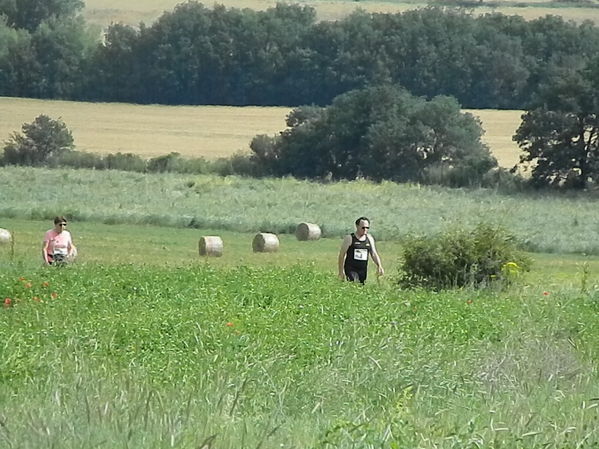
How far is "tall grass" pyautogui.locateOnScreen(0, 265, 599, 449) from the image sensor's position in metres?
8.24

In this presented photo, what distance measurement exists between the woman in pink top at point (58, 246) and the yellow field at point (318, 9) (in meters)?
88.1

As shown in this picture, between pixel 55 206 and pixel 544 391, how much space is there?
125ft

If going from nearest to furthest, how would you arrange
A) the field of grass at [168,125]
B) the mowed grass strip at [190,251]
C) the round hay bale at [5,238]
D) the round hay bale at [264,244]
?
the mowed grass strip at [190,251] → the round hay bale at [5,238] → the round hay bale at [264,244] → the field of grass at [168,125]

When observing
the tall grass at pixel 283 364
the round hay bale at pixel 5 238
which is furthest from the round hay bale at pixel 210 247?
the tall grass at pixel 283 364

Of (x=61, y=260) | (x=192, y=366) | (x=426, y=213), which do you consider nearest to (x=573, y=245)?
(x=426, y=213)

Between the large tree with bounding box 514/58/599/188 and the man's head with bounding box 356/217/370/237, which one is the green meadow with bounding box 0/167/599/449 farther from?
the large tree with bounding box 514/58/599/188

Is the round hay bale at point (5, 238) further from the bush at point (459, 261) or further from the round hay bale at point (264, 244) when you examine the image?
the bush at point (459, 261)

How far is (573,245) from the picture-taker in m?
40.5

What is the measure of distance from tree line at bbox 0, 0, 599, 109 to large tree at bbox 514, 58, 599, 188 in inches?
1097

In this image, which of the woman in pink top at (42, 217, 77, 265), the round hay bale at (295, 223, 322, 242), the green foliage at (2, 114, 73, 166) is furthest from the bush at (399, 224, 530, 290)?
the green foliage at (2, 114, 73, 166)

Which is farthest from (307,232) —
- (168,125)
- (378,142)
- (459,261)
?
(168,125)

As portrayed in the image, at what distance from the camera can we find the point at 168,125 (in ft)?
278

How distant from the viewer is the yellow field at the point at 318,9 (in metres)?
113

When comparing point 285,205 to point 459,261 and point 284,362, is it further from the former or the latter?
point 284,362
